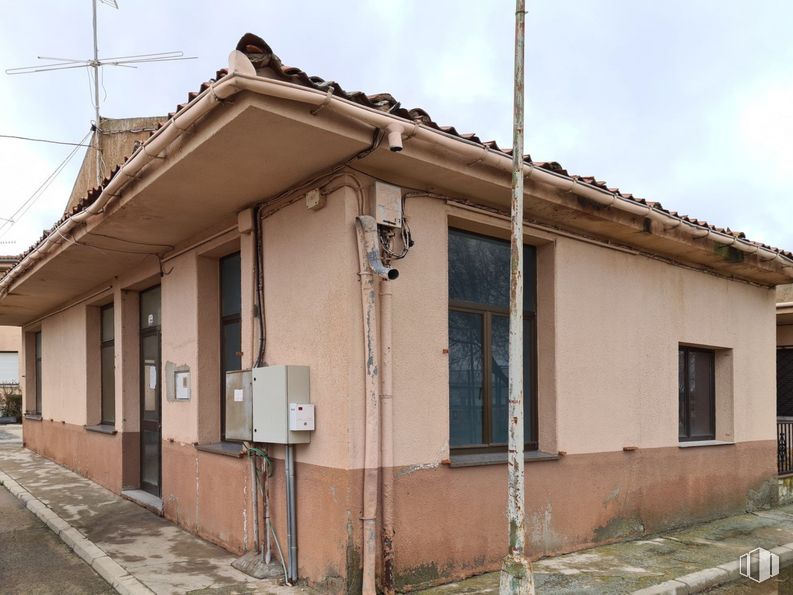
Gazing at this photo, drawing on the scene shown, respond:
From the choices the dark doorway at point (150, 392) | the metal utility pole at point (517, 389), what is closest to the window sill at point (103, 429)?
the dark doorway at point (150, 392)

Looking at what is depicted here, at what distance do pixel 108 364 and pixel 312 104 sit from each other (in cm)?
840

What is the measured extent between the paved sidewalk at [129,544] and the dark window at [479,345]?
209cm

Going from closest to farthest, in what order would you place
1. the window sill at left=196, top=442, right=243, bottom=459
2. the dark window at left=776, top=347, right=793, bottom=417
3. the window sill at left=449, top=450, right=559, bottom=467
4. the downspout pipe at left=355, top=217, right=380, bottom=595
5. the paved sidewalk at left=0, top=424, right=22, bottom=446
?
the downspout pipe at left=355, top=217, right=380, bottom=595 < the window sill at left=449, top=450, right=559, bottom=467 < the window sill at left=196, top=442, right=243, bottom=459 < the dark window at left=776, top=347, right=793, bottom=417 < the paved sidewalk at left=0, top=424, right=22, bottom=446

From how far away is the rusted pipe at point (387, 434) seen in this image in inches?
203

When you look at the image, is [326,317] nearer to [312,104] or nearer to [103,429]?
[312,104]

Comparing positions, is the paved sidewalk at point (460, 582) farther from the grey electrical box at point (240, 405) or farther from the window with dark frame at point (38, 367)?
the window with dark frame at point (38, 367)

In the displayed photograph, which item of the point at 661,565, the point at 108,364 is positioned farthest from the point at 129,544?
the point at 661,565

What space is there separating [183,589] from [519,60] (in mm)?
4760

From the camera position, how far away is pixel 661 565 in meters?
6.38

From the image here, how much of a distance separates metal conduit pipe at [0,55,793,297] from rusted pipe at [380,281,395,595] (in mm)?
1221

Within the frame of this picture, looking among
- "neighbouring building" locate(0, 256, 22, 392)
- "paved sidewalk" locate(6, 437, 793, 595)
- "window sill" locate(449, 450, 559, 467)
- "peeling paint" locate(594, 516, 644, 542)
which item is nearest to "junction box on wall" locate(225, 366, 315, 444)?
"paved sidewalk" locate(6, 437, 793, 595)

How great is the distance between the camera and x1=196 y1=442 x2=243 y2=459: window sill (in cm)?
652

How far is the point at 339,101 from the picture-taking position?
4.36 metres

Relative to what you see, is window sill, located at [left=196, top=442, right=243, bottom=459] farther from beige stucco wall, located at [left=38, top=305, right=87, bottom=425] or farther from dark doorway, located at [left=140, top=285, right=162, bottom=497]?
beige stucco wall, located at [left=38, top=305, right=87, bottom=425]
